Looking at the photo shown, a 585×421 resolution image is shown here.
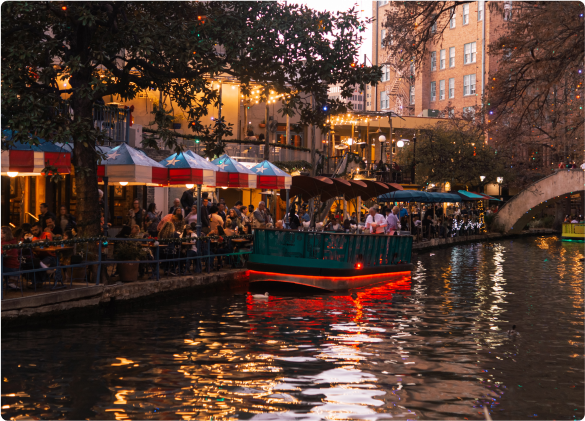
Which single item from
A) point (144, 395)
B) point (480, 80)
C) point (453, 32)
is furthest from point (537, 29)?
point (453, 32)

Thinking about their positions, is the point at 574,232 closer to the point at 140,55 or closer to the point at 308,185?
the point at 308,185

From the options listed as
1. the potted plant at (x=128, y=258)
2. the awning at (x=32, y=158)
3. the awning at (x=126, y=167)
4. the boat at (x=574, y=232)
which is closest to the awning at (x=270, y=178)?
the awning at (x=126, y=167)

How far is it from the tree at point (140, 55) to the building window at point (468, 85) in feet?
168

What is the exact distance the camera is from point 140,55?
47.0 ft

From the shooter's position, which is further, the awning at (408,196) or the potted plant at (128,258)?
the awning at (408,196)

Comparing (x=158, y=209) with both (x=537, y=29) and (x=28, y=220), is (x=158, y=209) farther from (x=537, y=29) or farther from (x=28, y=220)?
(x=537, y=29)

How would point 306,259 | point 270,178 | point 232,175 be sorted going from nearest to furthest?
1. point 306,259
2. point 232,175
3. point 270,178

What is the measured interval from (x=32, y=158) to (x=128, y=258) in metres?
3.04

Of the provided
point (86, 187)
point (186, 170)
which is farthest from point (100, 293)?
point (186, 170)

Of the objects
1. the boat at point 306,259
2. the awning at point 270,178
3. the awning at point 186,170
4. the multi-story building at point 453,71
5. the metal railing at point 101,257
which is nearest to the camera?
the metal railing at point 101,257

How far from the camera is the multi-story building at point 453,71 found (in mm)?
64625

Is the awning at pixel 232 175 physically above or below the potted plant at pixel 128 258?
above

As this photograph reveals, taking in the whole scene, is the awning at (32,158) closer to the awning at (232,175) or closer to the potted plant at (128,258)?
the potted plant at (128,258)

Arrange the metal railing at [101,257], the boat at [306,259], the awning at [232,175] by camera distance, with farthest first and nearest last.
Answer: the awning at [232,175] → the boat at [306,259] → the metal railing at [101,257]
